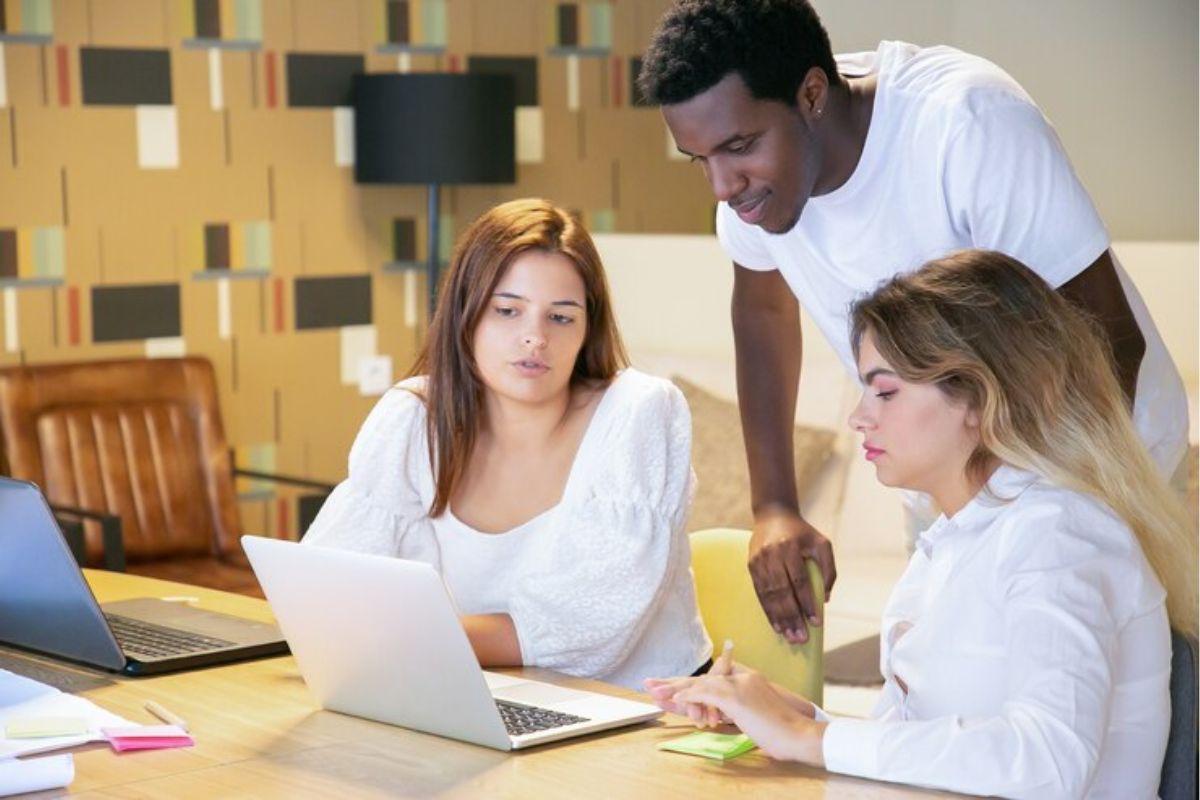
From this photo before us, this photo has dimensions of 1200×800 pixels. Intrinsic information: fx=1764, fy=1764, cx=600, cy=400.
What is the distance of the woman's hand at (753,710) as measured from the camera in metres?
1.65

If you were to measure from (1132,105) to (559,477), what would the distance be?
2.18 m

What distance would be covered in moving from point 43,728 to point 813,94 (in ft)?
3.49

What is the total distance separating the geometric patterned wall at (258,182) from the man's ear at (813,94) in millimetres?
2821

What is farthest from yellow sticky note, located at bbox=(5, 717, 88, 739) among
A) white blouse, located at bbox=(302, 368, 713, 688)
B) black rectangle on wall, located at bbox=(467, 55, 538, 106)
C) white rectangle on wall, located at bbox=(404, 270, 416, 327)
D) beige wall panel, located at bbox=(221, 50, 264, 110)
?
black rectangle on wall, located at bbox=(467, 55, 538, 106)

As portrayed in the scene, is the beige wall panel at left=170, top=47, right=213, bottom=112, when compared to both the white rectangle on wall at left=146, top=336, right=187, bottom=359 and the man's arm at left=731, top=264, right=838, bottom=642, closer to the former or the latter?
the white rectangle on wall at left=146, top=336, right=187, bottom=359

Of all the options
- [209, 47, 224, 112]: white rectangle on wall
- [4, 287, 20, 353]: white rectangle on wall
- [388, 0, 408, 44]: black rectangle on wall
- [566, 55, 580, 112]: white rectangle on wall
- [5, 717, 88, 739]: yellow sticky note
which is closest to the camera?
[5, 717, 88, 739]: yellow sticky note

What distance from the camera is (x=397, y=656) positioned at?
177 centimetres

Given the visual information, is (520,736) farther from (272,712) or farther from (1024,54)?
(1024,54)

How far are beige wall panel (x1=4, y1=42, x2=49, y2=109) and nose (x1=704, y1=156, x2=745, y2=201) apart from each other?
2805 millimetres

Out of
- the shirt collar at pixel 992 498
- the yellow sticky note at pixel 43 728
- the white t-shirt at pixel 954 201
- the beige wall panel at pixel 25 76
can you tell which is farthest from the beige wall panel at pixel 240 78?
the shirt collar at pixel 992 498

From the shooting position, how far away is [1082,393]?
5.61 feet

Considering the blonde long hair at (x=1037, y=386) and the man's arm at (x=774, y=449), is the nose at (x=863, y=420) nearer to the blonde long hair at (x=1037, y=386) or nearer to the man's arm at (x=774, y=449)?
the blonde long hair at (x=1037, y=386)

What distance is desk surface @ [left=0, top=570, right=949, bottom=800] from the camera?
1594mm

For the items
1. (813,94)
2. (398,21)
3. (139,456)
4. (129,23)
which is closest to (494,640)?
(813,94)
